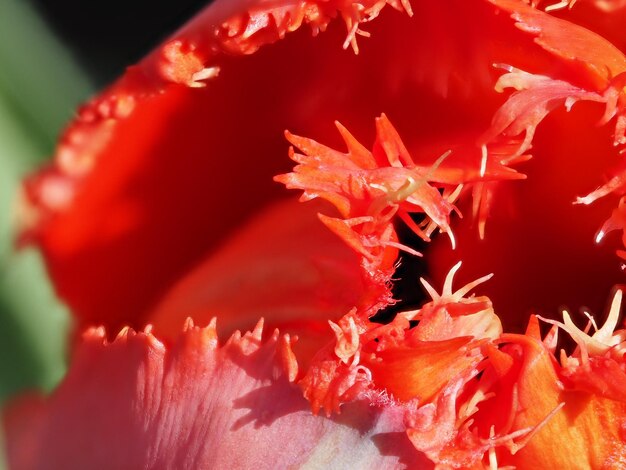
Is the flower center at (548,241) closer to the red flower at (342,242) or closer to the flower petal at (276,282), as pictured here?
the red flower at (342,242)

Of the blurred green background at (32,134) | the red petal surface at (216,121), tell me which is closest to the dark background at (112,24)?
the blurred green background at (32,134)

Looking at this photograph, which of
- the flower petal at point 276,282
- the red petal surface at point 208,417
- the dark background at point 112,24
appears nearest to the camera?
the red petal surface at point 208,417

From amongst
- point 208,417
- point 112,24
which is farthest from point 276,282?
Answer: point 112,24

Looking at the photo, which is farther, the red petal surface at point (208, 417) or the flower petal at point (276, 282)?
the flower petal at point (276, 282)

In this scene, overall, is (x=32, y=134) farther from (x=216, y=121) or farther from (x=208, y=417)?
(x=208, y=417)

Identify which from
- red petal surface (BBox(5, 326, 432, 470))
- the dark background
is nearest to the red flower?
red petal surface (BBox(5, 326, 432, 470))

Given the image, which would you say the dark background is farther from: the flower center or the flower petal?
the flower center
